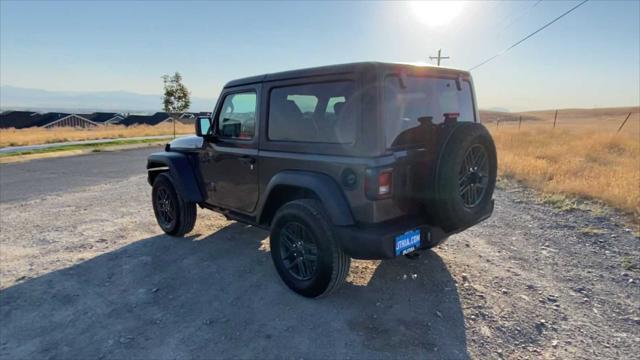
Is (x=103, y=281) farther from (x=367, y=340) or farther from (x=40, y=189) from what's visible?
(x=40, y=189)

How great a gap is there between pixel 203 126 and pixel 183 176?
0.74 metres

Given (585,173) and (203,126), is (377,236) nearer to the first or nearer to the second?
(203,126)

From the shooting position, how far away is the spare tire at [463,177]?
9.02 feet

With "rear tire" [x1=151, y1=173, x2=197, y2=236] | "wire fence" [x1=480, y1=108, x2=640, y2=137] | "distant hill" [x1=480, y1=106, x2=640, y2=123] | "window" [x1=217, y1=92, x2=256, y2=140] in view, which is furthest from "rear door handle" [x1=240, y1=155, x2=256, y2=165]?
"distant hill" [x1=480, y1=106, x2=640, y2=123]

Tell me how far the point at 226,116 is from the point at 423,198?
2.38 meters

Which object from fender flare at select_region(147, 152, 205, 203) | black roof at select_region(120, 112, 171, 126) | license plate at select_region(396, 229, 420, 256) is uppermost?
black roof at select_region(120, 112, 171, 126)

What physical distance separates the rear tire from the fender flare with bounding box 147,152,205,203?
19cm

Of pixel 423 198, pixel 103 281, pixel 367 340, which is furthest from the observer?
pixel 103 281

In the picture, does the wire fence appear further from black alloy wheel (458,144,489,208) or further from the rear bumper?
the rear bumper

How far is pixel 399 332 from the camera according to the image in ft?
9.06

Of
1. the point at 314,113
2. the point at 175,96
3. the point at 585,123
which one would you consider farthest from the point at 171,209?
the point at 585,123

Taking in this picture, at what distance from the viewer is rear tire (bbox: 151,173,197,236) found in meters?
4.65

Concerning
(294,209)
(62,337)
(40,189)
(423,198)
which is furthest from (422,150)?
(40,189)

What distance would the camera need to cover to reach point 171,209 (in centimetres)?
481
